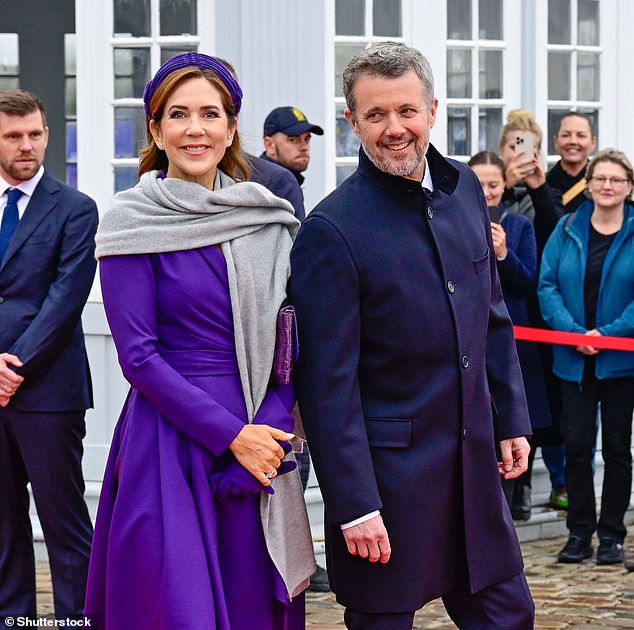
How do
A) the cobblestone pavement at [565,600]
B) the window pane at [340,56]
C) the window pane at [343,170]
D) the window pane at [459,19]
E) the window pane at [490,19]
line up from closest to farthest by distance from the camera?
the cobblestone pavement at [565,600]
the window pane at [340,56]
the window pane at [343,170]
the window pane at [459,19]
the window pane at [490,19]

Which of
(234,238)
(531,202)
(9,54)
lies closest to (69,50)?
(9,54)

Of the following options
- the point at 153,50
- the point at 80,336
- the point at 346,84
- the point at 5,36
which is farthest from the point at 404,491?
the point at 5,36

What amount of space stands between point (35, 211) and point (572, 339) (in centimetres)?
275

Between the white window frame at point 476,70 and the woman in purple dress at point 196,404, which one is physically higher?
the white window frame at point 476,70

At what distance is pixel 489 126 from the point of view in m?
7.92

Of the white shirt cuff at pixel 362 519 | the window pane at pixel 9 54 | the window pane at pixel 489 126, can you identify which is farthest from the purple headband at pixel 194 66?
the window pane at pixel 9 54

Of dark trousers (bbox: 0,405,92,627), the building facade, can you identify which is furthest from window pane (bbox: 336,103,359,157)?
dark trousers (bbox: 0,405,92,627)

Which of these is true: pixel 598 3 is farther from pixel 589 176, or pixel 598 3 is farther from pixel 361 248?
pixel 361 248

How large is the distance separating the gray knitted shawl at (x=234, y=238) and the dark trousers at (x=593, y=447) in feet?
11.2

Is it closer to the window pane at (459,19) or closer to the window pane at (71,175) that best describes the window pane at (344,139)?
the window pane at (459,19)

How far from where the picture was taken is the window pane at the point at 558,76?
8.12 metres

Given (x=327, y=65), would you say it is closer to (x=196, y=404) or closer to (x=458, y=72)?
(x=458, y=72)

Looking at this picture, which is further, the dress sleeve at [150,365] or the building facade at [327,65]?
the building facade at [327,65]

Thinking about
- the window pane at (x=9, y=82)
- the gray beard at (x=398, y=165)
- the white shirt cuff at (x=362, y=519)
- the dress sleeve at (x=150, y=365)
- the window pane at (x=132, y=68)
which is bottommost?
the white shirt cuff at (x=362, y=519)
